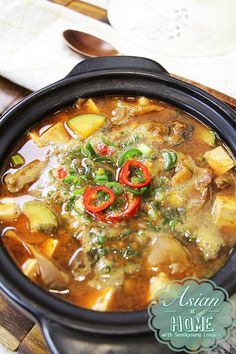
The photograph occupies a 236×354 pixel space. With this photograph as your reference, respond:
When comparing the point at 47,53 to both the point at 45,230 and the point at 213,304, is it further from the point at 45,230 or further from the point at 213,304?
the point at 213,304

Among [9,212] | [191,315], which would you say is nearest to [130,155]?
[9,212]

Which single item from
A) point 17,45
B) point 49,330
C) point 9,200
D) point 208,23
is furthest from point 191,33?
point 49,330

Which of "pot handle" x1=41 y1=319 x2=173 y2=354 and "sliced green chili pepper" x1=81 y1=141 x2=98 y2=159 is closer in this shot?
"pot handle" x1=41 y1=319 x2=173 y2=354

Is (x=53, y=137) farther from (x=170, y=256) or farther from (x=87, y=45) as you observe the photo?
(x=87, y=45)

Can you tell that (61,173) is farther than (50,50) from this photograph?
No

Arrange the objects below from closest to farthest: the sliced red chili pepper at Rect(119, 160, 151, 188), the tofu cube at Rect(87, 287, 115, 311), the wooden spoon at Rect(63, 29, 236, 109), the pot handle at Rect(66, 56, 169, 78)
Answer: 1. the tofu cube at Rect(87, 287, 115, 311)
2. the sliced red chili pepper at Rect(119, 160, 151, 188)
3. the pot handle at Rect(66, 56, 169, 78)
4. the wooden spoon at Rect(63, 29, 236, 109)

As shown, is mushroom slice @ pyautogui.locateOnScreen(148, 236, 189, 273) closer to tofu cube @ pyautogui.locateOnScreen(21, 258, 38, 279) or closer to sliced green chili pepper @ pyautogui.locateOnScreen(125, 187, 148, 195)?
sliced green chili pepper @ pyautogui.locateOnScreen(125, 187, 148, 195)

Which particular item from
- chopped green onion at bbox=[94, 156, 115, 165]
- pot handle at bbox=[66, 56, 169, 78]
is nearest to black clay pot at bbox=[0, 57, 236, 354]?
pot handle at bbox=[66, 56, 169, 78]
